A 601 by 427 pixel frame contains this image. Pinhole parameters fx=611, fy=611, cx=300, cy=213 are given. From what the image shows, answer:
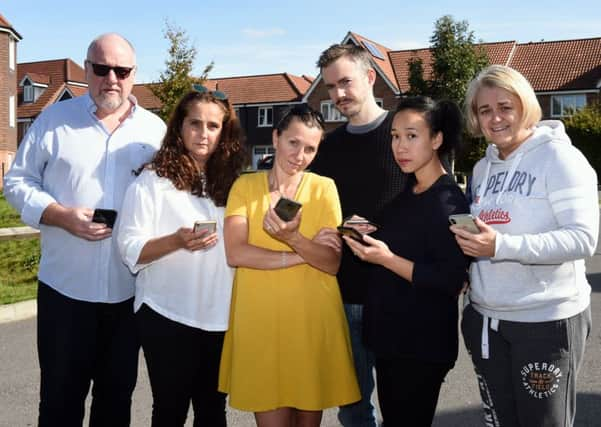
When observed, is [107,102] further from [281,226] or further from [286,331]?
[286,331]

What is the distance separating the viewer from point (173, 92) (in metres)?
20.2

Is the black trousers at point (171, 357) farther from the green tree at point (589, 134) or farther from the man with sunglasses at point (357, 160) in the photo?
the green tree at point (589, 134)

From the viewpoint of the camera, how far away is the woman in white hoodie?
2.61 m

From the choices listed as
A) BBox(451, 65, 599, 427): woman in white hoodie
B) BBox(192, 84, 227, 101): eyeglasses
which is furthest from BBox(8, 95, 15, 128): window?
BBox(451, 65, 599, 427): woman in white hoodie

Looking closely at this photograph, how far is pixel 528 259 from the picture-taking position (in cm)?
260

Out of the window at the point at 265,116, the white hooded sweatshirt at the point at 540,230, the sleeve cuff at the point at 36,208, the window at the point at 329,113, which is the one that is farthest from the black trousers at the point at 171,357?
the window at the point at 265,116

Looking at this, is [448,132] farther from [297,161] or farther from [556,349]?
[556,349]

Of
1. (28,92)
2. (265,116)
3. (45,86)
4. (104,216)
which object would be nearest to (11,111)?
(45,86)

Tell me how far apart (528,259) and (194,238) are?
1.50 metres

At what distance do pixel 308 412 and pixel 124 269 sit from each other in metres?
1.34

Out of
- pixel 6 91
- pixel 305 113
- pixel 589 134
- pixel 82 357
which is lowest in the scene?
pixel 82 357

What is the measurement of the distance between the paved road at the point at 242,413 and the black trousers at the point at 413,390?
1.82m

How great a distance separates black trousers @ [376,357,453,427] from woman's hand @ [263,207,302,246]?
29.8 inches

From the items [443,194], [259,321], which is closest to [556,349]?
[443,194]
